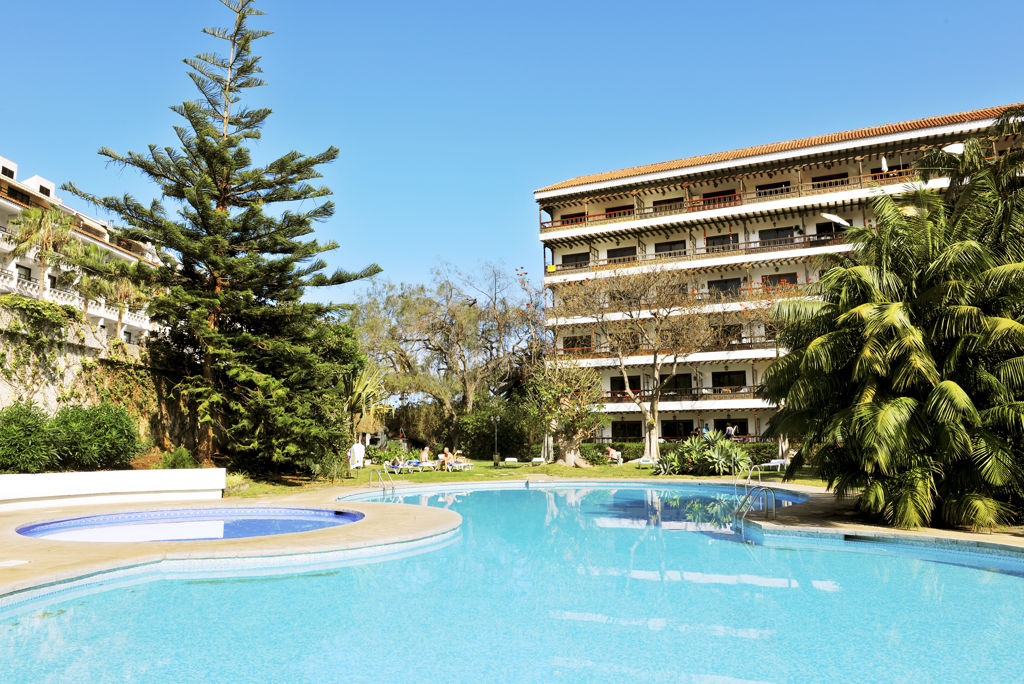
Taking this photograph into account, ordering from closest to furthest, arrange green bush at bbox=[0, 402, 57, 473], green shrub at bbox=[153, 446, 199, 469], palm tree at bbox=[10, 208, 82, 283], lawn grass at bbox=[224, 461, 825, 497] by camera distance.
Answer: green bush at bbox=[0, 402, 57, 473]
green shrub at bbox=[153, 446, 199, 469]
lawn grass at bbox=[224, 461, 825, 497]
palm tree at bbox=[10, 208, 82, 283]

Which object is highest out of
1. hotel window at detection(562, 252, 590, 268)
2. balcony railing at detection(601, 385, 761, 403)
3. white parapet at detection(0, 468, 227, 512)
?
hotel window at detection(562, 252, 590, 268)

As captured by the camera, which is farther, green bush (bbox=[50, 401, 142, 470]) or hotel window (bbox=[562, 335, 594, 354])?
hotel window (bbox=[562, 335, 594, 354])

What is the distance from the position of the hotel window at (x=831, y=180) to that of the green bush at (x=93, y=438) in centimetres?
3301

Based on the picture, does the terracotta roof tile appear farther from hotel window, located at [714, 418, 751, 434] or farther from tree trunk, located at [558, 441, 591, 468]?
tree trunk, located at [558, 441, 591, 468]

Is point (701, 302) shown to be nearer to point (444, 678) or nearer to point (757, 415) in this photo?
point (757, 415)

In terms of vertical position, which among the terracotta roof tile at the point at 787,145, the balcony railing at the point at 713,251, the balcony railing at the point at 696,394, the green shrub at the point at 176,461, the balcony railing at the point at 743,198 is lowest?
the green shrub at the point at 176,461

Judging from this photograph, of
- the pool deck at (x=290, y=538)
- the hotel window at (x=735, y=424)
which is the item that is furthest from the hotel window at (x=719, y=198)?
the pool deck at (x=290, y=538)

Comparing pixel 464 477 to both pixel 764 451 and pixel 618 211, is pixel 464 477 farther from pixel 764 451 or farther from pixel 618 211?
pixel 618 211

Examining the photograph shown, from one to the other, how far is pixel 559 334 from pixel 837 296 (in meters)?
23.6

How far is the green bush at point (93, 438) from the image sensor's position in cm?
1379

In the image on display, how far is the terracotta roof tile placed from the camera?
104ft

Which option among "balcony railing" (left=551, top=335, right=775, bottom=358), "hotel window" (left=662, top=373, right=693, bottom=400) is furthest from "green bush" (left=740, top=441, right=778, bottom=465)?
"hotel window" (left=662, top=373, right=693, bottom=400)

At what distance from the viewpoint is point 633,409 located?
3397 cm

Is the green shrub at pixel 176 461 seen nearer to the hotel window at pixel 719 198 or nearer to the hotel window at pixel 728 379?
the hotel window at pixel 728 379
